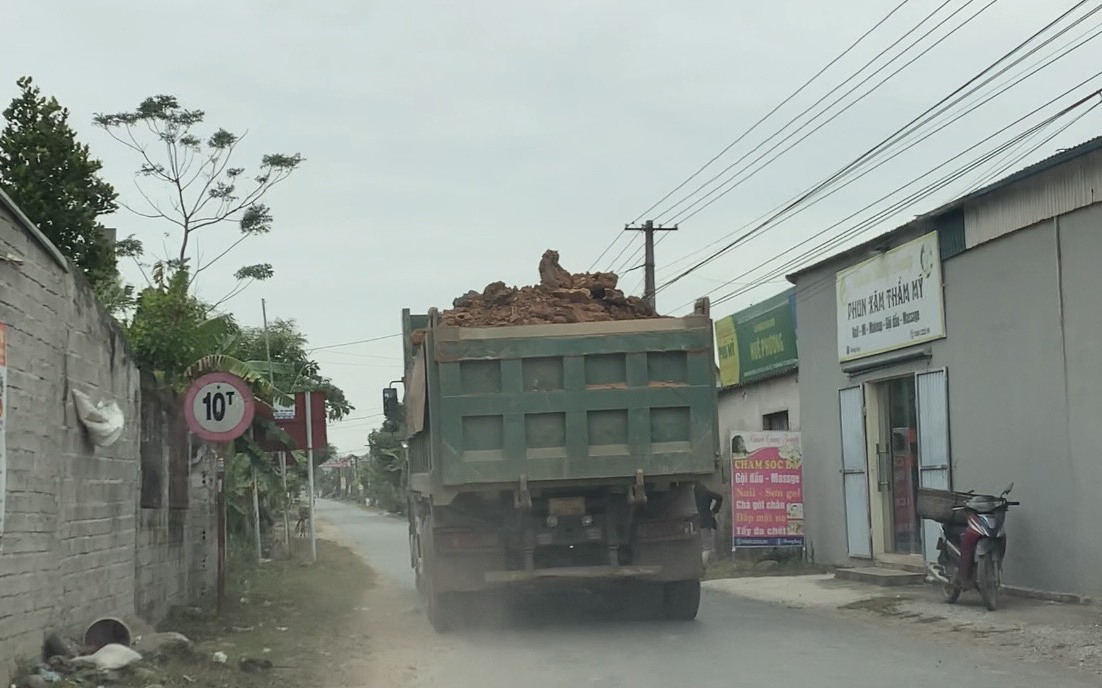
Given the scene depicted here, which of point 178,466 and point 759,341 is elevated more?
point 759,341

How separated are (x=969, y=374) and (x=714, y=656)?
22.2 feet

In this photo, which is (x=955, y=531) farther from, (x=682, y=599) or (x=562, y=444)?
(x=562, y=444)

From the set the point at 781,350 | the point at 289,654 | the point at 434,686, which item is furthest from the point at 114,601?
the point at 781,350

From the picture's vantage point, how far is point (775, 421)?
24.1 metres

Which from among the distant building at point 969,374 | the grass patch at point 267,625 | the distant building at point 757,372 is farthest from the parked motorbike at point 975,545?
the distant building at point 757,372

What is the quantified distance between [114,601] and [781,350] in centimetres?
1445

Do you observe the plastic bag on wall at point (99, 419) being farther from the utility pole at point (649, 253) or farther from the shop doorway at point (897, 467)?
the utility pole at point (649, 253)

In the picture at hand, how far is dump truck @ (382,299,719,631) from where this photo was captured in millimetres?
11680

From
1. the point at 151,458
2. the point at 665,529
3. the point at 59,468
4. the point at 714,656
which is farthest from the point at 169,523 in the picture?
the point at 714,656

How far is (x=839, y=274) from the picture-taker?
19281mm

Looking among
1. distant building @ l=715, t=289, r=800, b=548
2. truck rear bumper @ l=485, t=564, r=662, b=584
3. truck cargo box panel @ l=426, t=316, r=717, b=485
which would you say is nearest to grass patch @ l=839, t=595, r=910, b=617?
truck rear bumper @ l=485, t=564, r=662, b=584

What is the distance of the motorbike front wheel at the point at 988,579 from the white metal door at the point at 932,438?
9.28ft

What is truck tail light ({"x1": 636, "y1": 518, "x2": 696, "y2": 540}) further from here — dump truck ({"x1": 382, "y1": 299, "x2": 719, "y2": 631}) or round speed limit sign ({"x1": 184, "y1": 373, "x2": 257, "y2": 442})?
round speed limit sign ({"x1": 184, "y1": 373, "x2": 257, "y2": 442})

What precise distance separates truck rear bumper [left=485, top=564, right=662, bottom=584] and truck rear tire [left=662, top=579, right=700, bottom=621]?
1.80 feet
